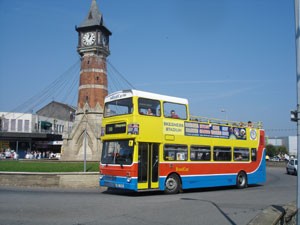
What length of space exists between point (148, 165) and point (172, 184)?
177 centimetres

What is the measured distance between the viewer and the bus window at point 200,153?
55.9 ft

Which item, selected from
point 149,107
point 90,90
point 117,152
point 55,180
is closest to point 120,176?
point 117,152

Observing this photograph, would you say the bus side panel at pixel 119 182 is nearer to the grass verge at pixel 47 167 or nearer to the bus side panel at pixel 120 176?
the bus side panel at pixel 120 176

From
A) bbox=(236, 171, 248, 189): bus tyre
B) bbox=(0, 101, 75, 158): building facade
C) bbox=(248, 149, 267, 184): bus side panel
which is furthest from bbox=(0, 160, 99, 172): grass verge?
bbox=(0, 101, 75, 158): building facade

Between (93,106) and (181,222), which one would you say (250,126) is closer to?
(181,222)

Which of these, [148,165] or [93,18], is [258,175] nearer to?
[148,165]

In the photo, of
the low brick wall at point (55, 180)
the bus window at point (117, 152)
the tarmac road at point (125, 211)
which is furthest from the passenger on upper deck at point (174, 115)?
the low brick wall at point (55, 180)

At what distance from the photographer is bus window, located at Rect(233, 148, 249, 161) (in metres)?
19.4

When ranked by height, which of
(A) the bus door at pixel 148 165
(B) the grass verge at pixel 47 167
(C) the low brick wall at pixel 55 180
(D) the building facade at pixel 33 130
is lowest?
(C) the low brick wall at pixel 55 180

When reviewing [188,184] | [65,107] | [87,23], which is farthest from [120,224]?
[65,107]

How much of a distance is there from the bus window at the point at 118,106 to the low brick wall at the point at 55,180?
4.09m

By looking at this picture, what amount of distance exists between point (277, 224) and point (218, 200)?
7272 millimetres

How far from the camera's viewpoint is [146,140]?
15.0 meters

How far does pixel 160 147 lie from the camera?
1559 centimetres
